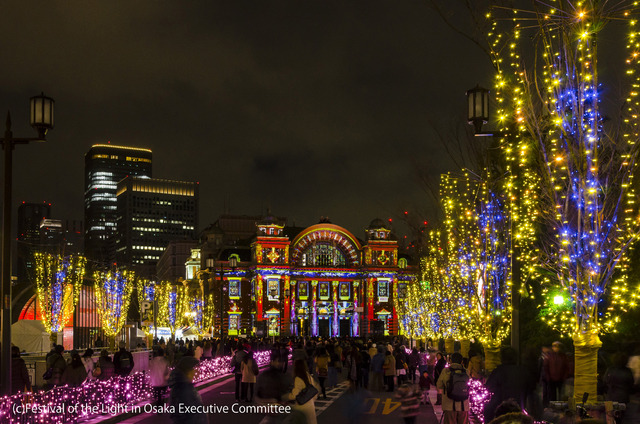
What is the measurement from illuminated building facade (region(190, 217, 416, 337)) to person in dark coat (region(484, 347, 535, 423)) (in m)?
85.4

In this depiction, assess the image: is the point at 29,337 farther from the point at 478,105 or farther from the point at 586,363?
the point at 586,363

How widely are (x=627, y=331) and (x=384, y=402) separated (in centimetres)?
794

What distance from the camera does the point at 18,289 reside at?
57.1 metres

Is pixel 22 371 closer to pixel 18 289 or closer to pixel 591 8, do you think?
pixel 591 8

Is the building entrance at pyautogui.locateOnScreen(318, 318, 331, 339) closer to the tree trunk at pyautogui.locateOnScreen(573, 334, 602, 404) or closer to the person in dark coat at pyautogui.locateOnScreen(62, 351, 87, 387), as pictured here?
the person in dark coat at pyautogui.locateOnScreen(62, 351, 87, 387)

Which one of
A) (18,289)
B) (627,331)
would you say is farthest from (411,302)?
(627,331)

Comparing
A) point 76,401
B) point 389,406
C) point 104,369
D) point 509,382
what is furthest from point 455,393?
point 104,369

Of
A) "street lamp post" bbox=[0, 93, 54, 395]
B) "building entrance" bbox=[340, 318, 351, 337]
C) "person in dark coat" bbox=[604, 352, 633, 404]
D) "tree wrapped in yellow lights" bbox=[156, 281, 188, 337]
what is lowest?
"building entrance" bbox=[340, 318, 351, 337]

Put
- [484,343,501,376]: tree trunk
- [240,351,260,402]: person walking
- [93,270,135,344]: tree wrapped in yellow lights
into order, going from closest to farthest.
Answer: [240,351,260,402]: person walking → [484,343,501,376]: tree trunk → [93,270,135,344]: tree wrapped in yellow lights

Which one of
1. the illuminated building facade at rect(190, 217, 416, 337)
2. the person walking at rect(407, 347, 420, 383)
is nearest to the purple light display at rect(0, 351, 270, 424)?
the person walking at rect(407, 347, 420, 383)

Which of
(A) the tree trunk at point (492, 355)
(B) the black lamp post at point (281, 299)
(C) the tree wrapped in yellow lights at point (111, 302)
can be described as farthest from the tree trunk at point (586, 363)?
(B) the black lamp post at point (281, 299)

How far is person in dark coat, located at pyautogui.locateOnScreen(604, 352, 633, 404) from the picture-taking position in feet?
38.2

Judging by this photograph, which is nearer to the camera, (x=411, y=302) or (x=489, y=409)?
(x=489, y=409)

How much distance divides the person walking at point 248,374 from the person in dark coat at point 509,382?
33.5ft
